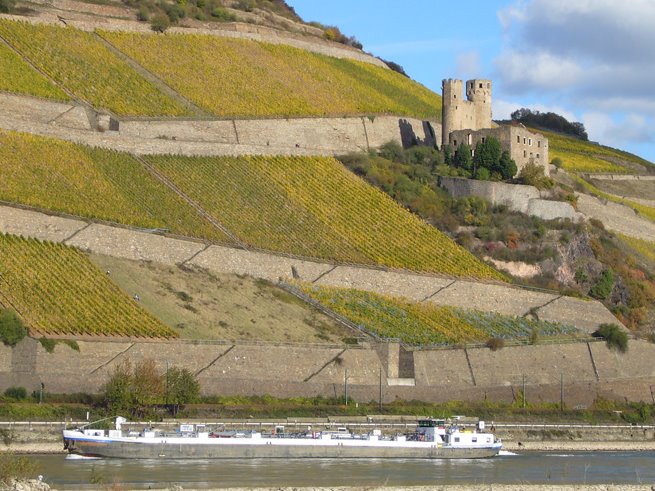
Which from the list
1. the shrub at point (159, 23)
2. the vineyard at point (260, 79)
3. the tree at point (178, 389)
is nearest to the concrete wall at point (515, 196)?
the vineyard at point (260, 79)

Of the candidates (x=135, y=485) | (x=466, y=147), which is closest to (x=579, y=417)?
(x=466, y=147)

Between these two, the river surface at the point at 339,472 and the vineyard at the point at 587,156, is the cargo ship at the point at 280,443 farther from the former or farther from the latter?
the vineyard at the point at 587,156

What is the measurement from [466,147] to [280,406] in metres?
30.3

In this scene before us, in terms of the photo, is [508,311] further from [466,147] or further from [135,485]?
[135,485]

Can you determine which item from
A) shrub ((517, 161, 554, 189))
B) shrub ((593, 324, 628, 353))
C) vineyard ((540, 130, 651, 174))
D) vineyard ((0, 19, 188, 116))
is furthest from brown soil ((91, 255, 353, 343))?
vineyard ((540, 130, 651, 174))

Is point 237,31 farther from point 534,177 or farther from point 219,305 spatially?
point 219,305

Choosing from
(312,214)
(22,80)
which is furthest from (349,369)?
(22,80)

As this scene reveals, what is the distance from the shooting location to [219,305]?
69.2m

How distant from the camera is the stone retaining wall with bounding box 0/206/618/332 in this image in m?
69.2

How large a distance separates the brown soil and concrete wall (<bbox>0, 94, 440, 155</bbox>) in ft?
37.6

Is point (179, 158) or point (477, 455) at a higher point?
point (179, 158)

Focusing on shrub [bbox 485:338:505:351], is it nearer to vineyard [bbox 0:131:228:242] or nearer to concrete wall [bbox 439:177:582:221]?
vineyard [bbox 0:131:228:242]

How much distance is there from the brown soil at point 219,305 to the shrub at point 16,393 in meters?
7.73

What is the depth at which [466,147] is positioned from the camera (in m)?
90.4
